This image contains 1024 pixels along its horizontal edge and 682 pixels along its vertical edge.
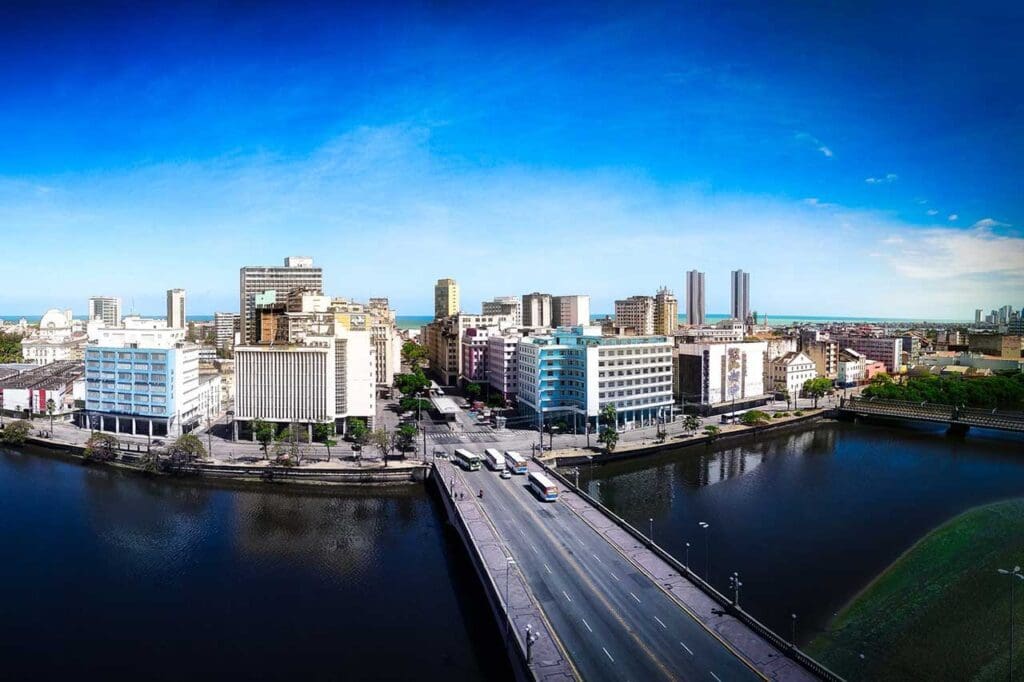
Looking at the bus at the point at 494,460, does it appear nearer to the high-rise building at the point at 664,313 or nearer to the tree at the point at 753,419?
the tree at the point at 753,419

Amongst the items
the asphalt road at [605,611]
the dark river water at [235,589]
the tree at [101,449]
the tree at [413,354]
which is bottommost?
the dark river water at [235,589]

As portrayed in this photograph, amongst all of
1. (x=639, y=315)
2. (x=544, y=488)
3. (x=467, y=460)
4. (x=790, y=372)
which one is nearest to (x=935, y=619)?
(x=544, y=488)

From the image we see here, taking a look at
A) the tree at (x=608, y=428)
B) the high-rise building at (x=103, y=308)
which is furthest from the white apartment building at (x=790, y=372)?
the high-rise building at (x=103, y=308)

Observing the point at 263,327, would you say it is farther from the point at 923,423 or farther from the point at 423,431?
the point at 923,423

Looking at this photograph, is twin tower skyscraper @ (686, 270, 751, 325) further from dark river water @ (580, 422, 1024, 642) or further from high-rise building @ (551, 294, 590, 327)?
dark river water @ (580, 422, 1024, 642)

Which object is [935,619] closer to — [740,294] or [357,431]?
[357,431]

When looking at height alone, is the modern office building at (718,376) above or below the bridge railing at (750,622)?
above

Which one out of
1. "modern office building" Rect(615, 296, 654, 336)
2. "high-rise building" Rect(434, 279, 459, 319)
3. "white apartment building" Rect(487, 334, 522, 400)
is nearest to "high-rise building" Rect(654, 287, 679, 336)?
"modern office building" Rect(615, 296, 654, 336)
